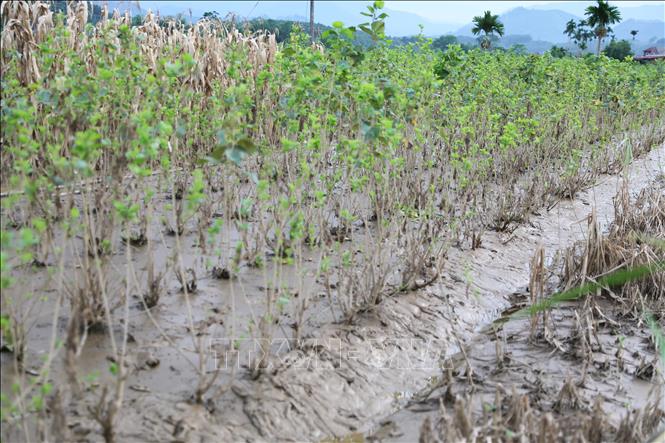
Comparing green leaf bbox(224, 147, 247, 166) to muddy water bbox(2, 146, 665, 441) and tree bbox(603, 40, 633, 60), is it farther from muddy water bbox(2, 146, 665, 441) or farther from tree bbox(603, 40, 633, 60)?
tree bbox(603, 40, 633, 60)

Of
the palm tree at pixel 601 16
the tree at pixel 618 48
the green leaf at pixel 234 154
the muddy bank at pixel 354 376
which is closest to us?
the green leaf at pixel 234 154

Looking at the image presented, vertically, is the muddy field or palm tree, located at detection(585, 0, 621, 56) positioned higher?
→ palm tree, located at detection(585, 0, 621, 56)

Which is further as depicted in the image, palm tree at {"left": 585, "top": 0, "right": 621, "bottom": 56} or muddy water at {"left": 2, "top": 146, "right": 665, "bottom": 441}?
palm tree at {"left": 585, "top": 0, "right": 621, "bottom": 56}

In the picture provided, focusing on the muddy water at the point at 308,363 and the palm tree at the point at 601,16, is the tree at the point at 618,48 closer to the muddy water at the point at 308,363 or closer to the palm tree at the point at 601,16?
the palm tree at the point at 601,16

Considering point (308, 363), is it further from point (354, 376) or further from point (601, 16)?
point (601, 16)

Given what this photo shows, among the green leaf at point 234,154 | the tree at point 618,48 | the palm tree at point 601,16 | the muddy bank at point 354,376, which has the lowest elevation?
the muddy bank at point 354,376

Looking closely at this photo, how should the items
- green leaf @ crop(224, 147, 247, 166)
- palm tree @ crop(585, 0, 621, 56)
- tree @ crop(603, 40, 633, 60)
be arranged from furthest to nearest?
tree @ crop(603, 40, 633, 60) → palm tree @ crop(585, 0, 621, 56) → green leaf @ crop(224, 147, 247, 166)

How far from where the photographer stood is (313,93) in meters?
4.83

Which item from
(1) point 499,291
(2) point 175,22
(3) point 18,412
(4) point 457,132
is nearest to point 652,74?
(4) point 457,132

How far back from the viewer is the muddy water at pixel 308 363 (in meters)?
3.13

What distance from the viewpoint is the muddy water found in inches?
123

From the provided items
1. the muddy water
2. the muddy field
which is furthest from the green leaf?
the muddy water

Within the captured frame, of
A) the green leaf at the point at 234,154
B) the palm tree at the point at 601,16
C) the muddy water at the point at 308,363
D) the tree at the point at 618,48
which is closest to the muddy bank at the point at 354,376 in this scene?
the muddy water at the point at 308,363

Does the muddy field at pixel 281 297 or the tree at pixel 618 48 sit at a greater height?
the tree at pixel 618 48
